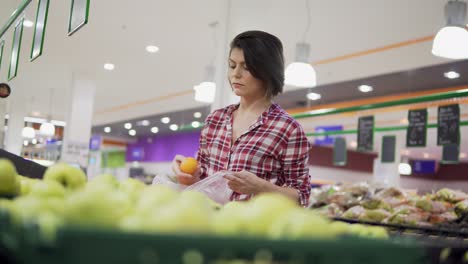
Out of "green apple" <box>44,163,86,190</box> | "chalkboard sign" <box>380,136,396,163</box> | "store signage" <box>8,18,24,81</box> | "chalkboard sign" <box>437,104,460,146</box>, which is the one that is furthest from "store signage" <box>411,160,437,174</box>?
"green apple" <box>44,163,86,190</box>

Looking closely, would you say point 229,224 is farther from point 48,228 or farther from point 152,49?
point 152,49

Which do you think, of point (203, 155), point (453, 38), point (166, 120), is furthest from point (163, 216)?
point (166, 120)

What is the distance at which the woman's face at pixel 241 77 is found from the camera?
7.13 ft

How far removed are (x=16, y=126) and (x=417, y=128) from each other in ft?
28.6

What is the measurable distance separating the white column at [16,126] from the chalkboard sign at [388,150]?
24.6 ft

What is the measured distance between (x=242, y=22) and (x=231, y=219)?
5229 mm

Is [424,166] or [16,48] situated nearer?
[16,48]

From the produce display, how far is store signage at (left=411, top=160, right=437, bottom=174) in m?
16.9

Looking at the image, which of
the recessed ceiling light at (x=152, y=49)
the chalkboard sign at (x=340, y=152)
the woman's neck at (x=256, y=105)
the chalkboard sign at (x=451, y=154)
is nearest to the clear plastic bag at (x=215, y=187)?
the woman's neck at (x=256, y=105)

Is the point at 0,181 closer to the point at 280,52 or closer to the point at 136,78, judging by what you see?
the point at 280,52

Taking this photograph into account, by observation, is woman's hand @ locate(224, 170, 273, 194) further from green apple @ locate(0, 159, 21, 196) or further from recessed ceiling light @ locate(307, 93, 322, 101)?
recessed ceiling light @ locate(307, 93, 322, 101)

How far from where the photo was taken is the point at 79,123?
415 inches

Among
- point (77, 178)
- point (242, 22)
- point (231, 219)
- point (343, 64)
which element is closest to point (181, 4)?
point (242, 22)

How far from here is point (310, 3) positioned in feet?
20.4
